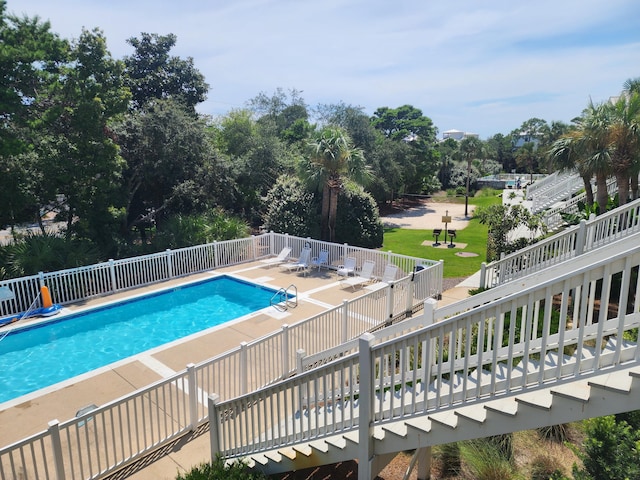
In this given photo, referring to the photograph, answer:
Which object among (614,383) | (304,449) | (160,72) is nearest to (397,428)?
(304,449)

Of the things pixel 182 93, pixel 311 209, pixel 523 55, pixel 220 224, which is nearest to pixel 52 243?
pixel 220 224

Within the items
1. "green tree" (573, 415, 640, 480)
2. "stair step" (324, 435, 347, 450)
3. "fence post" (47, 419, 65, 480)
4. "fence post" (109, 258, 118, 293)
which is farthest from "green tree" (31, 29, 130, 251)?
"green tree" (573, 415, 640, 480)

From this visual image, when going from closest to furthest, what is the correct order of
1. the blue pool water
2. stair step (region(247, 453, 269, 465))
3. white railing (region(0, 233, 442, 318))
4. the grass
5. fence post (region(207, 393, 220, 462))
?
stair step (region(247, 453, 269, 465)) → fence post (region(207, 393, 220, 462)) → the blue pool water → white railing (region(0, 233, 442, 318)) → the grass

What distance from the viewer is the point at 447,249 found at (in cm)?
1941

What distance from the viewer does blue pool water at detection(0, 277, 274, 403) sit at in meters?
8.67

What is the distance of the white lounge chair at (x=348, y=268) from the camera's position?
44.3 feet

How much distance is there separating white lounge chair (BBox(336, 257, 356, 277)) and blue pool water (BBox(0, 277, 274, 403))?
2.48 m

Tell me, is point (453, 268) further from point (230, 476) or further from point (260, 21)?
point (230, 476)

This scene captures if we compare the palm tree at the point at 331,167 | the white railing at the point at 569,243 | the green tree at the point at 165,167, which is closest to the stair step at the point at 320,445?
the white railing at the point at 569,243

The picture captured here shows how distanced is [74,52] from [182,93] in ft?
48.1

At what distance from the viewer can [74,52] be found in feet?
→ 44.6

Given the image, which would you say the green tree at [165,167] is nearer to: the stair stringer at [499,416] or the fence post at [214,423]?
the fence post at [214,423]

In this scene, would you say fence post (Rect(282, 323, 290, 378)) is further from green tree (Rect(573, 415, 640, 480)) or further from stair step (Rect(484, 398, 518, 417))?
green tree (Rect(573, 415, 640, 480))

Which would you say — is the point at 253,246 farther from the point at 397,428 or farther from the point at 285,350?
the point at 397,428
